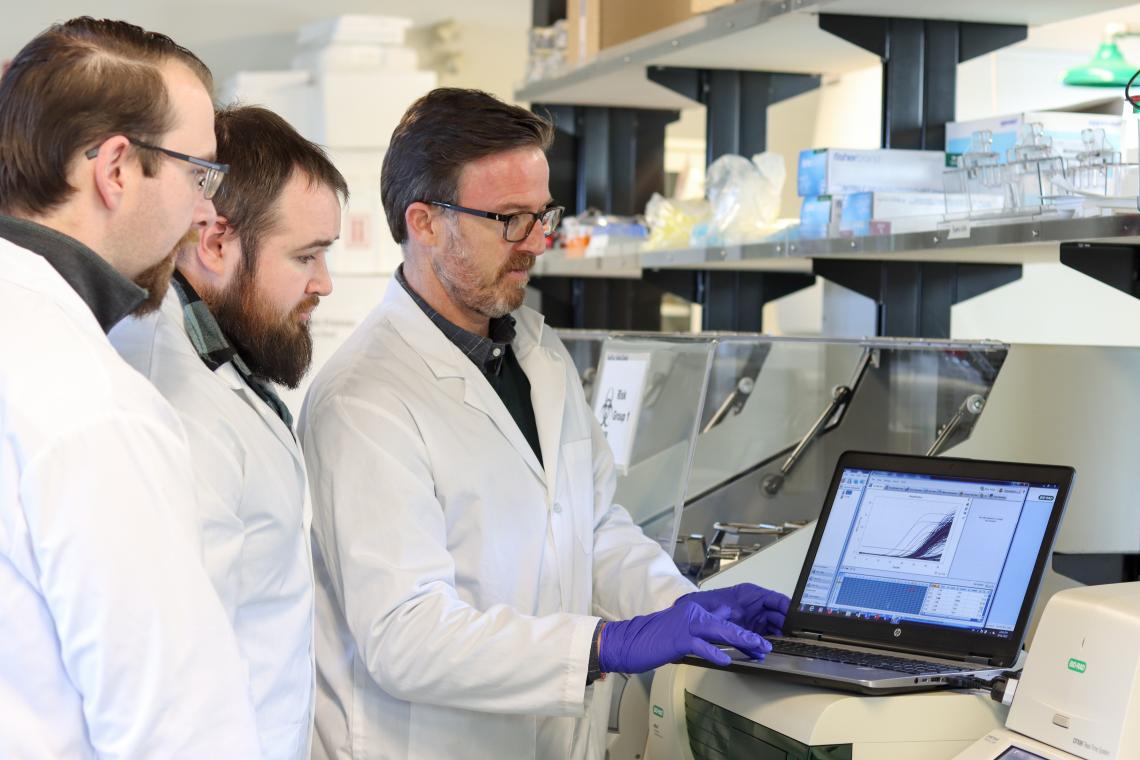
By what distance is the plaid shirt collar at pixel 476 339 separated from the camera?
199cm

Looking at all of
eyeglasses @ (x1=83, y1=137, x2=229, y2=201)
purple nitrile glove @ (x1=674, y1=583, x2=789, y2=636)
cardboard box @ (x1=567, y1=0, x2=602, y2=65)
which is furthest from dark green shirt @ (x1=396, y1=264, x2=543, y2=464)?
cardboard box @ (x1=567, y1=0, x2=602, y2=65)

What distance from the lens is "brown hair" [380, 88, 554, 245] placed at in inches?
78.3

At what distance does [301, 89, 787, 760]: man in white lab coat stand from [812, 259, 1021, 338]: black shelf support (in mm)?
726

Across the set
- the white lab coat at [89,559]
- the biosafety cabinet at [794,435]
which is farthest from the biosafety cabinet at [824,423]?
the white lab coat at [89,559]

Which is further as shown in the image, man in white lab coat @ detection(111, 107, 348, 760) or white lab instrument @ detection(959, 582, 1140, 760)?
man in white lab coat @ detection(111, 107, 348, 760)

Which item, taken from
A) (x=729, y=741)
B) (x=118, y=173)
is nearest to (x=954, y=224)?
(x=729, y=741)

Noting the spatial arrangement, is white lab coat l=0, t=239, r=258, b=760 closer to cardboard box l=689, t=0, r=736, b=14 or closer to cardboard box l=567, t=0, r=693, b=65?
cardboard box l=689, t=0, r=736, b=14

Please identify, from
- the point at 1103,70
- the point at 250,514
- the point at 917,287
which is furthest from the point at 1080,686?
the point at 1103,70

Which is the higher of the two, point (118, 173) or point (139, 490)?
point (118, 173)

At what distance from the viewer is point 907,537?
170 cm

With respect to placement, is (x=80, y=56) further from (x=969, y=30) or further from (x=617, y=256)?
(x=617, y=256)

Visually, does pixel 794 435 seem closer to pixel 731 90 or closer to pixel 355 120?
pixel 731 90

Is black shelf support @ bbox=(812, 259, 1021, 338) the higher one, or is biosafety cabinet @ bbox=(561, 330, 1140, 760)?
black shelf support @ bbox=(812, 259, 1021, 338)

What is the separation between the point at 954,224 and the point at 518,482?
729 mm
